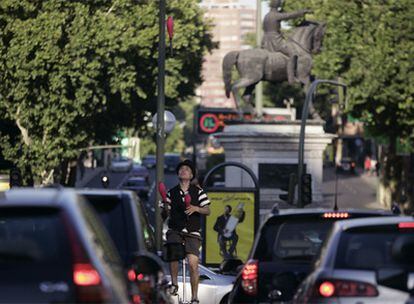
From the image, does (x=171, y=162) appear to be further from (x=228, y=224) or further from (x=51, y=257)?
(x=51, y=257)

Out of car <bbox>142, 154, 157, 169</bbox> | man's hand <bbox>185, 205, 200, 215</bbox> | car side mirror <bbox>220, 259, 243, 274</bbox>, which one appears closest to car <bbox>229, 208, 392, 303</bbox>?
car side mirror <bbox>220, 259, 243, 274</bbox>

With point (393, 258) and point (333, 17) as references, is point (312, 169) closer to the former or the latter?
point (333, 17)

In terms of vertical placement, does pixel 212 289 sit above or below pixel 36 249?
below

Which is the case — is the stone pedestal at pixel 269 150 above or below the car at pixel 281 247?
below

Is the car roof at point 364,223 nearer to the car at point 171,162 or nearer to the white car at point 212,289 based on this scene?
the white car at point 212,289

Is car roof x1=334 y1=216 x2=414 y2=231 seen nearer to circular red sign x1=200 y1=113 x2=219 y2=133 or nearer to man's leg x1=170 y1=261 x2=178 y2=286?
man's leg x1=170 y1=261 x2=178 y2=286

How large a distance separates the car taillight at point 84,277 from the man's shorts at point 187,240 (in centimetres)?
1003

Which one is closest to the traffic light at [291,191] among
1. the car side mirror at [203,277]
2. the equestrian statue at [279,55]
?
the equestrian statue at [279,55]

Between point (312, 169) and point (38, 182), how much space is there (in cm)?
1166

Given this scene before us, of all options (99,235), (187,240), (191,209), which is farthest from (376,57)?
(99,235)

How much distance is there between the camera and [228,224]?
30.1 m

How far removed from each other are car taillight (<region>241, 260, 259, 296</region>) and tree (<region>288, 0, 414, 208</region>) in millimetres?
41898

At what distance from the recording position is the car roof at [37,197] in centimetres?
776

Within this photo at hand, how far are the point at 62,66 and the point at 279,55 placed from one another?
8.54m
